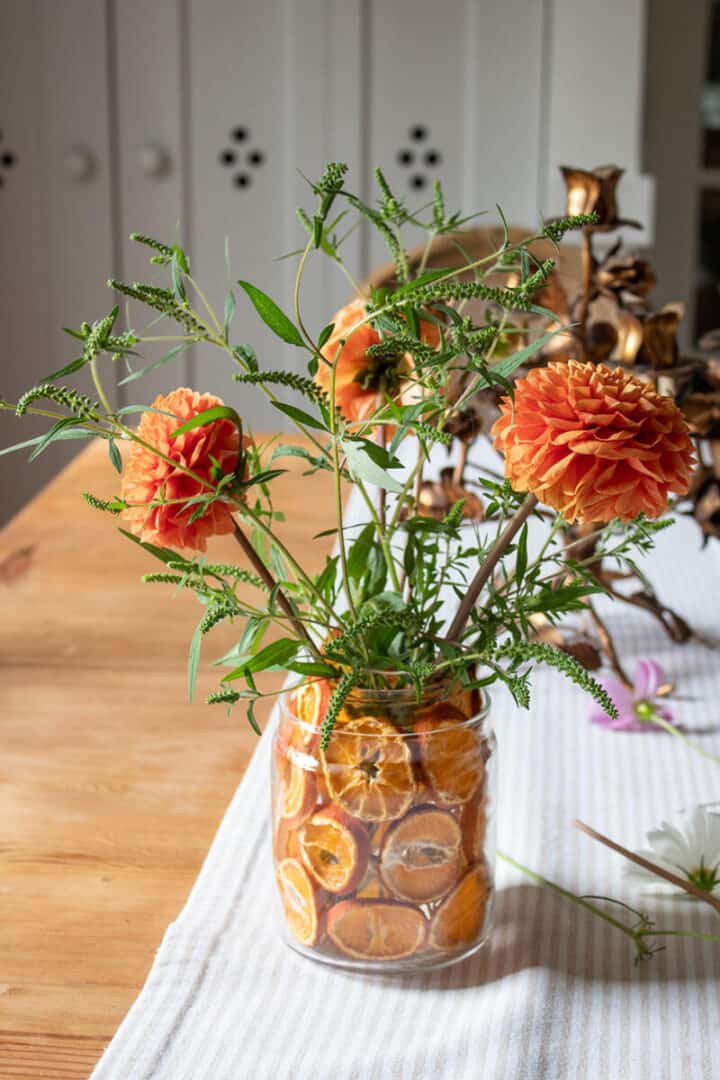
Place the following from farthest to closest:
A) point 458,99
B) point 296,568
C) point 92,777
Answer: point 458,99 < point 92,777 < point 296,568

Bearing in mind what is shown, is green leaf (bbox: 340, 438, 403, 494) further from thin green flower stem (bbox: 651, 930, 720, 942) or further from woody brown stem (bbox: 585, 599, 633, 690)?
woody brown stem (bbox: 585, 599, 633, 690)

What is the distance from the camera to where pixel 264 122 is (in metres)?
2.87

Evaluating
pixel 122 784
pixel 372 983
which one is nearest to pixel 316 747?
pixel 372 983

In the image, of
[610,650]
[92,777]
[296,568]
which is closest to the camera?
[296,568]

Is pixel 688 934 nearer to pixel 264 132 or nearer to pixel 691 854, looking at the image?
pixel 691 854

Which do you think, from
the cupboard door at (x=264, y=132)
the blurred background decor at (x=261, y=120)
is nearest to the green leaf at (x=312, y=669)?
the cupboard door at (x=264, y=132)

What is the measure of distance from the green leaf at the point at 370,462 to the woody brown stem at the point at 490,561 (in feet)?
0.19

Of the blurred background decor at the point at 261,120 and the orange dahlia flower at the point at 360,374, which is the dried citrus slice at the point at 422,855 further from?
the blurred background decor at the point at 261,120

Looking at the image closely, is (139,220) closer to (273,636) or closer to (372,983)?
(273,636)

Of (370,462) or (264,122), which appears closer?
(370,462)

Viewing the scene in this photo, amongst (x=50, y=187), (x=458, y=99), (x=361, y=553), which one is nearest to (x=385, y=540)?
(x=361, y=553)

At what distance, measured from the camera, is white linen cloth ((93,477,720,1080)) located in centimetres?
54

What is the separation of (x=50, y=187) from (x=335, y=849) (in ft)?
8.76

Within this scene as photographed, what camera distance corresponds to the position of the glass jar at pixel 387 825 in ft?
1.84
